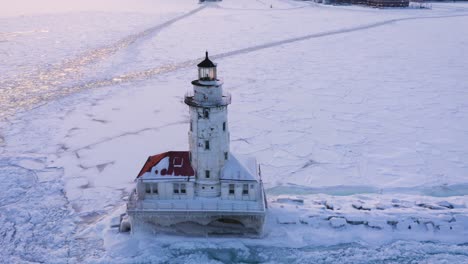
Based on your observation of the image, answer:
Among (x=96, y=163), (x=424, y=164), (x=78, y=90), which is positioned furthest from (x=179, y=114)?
(x=424, y=164)

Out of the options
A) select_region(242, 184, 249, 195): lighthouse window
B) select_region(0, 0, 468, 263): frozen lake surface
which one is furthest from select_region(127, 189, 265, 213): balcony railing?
select_region(0, 0, 468, 263): frozen lake surface

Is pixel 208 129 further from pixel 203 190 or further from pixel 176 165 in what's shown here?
pixel 203 190

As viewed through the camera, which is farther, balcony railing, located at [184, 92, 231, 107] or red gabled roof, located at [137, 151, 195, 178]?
red gabled roof, located at [137, 151, 195, 178]

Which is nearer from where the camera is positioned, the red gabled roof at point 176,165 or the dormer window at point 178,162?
the red gabled roof at point 176,165

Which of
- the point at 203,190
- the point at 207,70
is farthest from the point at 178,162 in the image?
the point at 207,70

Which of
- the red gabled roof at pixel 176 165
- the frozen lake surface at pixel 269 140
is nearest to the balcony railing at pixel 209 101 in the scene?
the red gabled roof at pixel 176 165

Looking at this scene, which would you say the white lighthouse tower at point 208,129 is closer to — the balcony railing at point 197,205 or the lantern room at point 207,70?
the lantern room at point 207,70

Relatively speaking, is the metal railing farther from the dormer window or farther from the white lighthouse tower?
the dormer window
